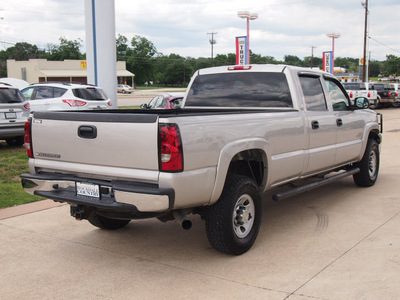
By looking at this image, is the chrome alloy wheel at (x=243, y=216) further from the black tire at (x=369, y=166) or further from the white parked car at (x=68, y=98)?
the white parked car at (x=68, y=98)

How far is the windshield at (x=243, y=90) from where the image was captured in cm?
600

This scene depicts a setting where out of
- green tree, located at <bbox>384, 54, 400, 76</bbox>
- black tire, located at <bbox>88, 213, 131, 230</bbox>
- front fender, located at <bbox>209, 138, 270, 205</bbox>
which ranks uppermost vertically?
green tree, located at <bbox>384, 54, 400, 76</bbox>

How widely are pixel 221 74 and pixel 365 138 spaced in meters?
2.80

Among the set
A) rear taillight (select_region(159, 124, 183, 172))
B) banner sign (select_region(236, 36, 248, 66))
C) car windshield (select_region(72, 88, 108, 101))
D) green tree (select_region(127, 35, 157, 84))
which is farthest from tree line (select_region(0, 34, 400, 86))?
rear taillight (select_region(159, 124, 183, 172))

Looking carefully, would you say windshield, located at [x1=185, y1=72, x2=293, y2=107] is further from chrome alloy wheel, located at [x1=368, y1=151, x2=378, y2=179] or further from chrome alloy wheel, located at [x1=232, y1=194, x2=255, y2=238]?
chrome alloy wheel, located at [x1=368, y1=151, x2=378, y2=179]

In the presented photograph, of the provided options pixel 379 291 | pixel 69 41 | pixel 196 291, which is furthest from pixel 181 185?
pixel 69 41

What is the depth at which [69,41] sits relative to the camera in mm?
107188

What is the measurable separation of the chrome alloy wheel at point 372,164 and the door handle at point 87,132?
207 inches

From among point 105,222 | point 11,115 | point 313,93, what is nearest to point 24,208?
point 105,222

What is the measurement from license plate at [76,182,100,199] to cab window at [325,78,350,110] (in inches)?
155

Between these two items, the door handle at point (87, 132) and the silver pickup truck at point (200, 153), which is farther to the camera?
the door handle at point (87, 132)

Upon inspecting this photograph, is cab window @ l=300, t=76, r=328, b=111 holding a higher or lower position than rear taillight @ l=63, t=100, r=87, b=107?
higher

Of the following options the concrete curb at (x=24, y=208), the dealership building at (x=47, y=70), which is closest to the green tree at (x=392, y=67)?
the dealership building at (x=47, y=70)

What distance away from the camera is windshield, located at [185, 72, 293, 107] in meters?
6.00
